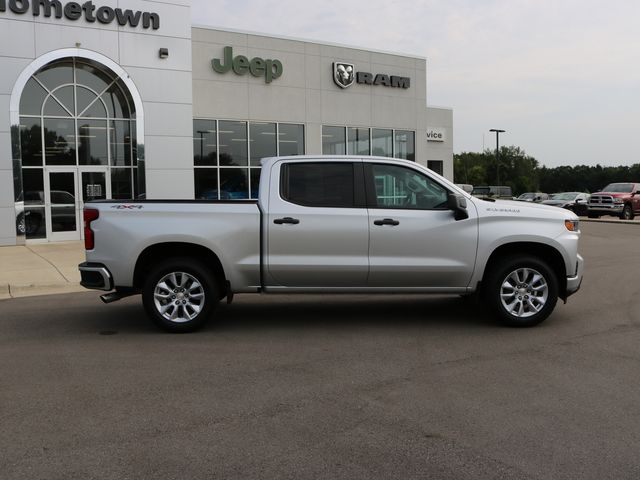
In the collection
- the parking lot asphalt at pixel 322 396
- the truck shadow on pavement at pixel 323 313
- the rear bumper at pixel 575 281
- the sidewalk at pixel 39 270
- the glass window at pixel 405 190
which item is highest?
the glass window at pixel 405 190

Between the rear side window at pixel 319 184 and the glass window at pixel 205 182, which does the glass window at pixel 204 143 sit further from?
the rear side window at pixel 319 184

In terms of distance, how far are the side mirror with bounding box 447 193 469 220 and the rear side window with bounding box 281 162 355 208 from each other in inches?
42.8

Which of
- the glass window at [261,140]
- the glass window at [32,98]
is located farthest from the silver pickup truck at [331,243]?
the glass window at [261,140]

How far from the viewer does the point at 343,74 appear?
23719 mm

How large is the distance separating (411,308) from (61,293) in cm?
571

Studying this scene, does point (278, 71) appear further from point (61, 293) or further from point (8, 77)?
point (61, 293)

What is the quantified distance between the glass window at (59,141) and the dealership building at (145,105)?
0.09 feet

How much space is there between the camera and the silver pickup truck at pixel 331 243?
712 centimetres

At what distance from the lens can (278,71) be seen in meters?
22.4

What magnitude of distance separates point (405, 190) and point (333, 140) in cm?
1698

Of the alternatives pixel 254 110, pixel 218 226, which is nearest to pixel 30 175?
pixel 254 110

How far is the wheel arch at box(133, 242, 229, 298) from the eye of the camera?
7.24m

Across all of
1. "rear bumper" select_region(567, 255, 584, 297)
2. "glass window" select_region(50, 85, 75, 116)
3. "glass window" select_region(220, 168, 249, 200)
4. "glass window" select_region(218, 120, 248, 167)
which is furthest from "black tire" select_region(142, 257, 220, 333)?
"glass window" select_region(218, 120, 248, 167)

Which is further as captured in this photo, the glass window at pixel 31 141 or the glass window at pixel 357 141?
the glass window at pixel 357 141
